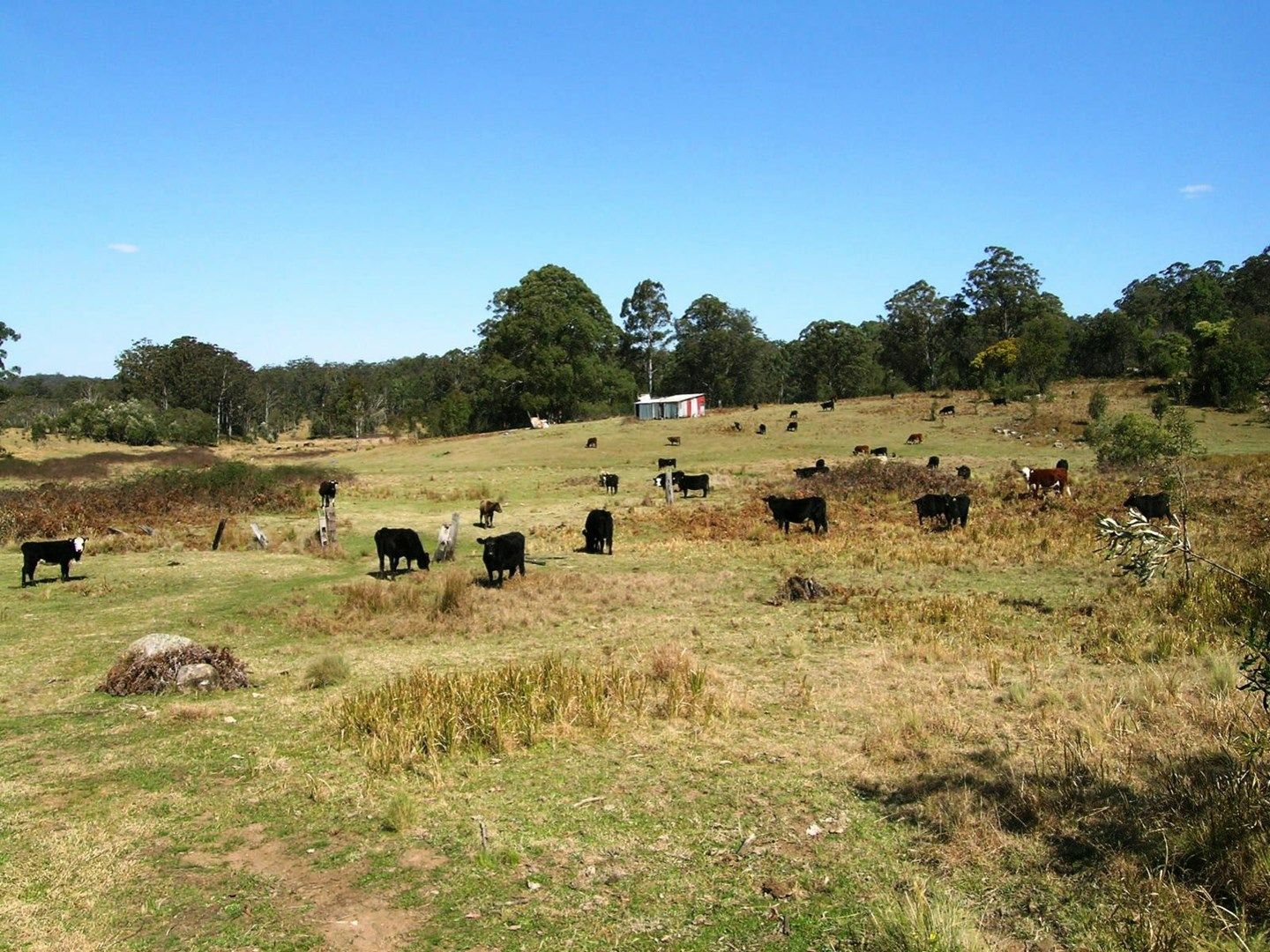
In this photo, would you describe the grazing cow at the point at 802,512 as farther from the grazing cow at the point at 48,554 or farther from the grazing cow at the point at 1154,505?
the grazing cow at the point at 48,554

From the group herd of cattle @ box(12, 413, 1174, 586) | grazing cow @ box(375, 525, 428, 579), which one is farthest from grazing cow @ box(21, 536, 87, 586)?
grazing cow @ box(375, 525, 428, 579)

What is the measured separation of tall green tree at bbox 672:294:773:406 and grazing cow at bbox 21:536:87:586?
89.3 metres

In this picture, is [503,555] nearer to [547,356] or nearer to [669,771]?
[669,771]

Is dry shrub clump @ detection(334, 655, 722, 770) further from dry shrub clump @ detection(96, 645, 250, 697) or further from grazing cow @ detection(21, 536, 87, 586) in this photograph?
grazing cow @ detection(21, 536, 87, 586)

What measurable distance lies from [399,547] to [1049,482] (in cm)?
2325

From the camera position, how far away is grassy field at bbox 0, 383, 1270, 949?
6.46m

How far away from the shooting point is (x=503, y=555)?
20547 mm

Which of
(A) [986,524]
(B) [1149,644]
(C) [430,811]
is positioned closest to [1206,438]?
(A) [986,524]

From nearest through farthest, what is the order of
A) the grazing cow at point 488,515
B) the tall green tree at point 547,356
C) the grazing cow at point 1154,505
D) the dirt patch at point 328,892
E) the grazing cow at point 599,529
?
the dirt patch at point 328,892 → the grazing cow at point 599,529 → the grazing cow at point 1154,505 → the grazing cow at point 488,515 → the tall green tree at point 547,356

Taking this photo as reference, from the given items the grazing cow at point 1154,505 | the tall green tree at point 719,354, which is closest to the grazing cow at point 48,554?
the grazing cow at point 1154,505

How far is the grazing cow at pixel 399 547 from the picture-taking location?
21.8m

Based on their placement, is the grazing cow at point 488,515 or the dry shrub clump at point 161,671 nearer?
the dry shrub clump at point 161,671

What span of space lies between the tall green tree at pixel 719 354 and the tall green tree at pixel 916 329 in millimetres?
15860

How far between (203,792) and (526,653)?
21.3 ft
